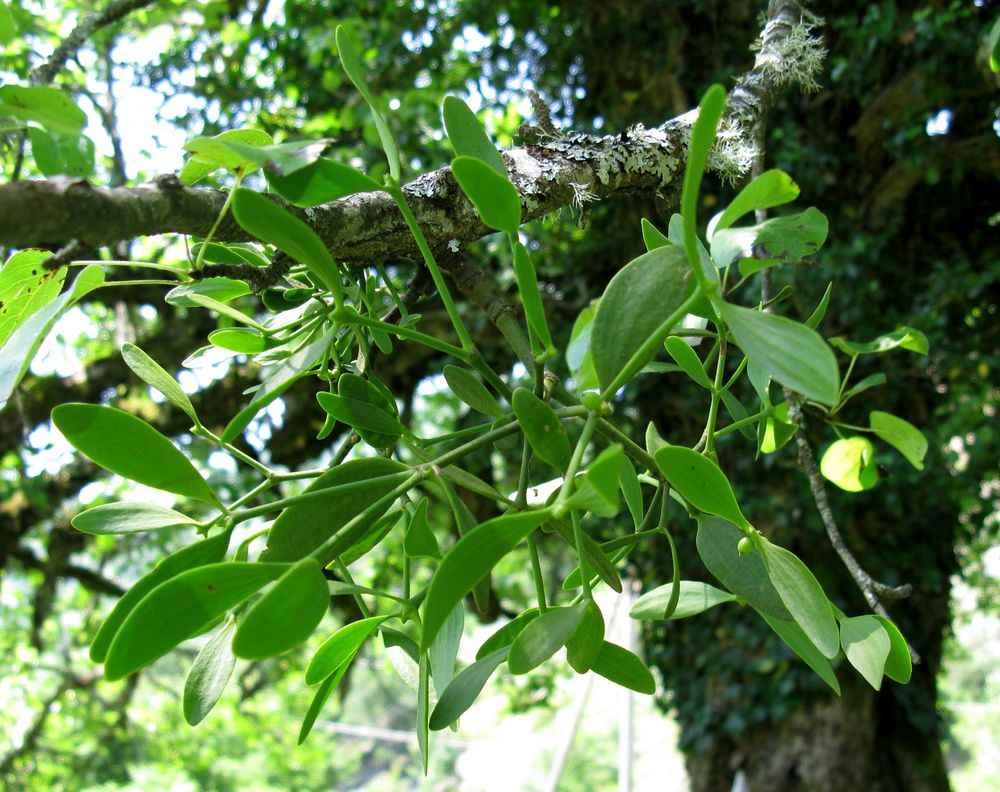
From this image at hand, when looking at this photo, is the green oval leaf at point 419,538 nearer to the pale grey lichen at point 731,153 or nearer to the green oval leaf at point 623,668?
the green oval leaf at point 623,668

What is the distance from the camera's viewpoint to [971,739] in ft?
21.9

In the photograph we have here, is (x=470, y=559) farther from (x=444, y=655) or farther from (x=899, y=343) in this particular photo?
(x=899, y=343)

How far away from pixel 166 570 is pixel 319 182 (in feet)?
0.41

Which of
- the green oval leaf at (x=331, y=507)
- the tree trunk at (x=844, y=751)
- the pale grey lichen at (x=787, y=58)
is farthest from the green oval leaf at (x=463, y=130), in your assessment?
the tree trunk at (x=844, y=751)

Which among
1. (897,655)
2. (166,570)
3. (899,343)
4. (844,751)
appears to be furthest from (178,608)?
(844,751)

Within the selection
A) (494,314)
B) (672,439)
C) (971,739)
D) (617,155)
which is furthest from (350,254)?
(971,739)

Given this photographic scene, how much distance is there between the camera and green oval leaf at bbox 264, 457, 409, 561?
25 centimetres

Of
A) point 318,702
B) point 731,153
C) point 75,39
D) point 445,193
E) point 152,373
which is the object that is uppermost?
point 75,39

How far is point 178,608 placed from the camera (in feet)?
0.72

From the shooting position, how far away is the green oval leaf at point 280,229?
215 millimetres

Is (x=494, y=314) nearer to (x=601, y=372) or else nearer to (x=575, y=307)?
(x=601, y=372)

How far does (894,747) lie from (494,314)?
1391 millimetres

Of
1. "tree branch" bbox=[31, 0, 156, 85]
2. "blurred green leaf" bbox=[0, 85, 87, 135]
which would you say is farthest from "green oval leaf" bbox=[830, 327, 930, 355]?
"tree branch" bbox=[31, 0, 156, 85]

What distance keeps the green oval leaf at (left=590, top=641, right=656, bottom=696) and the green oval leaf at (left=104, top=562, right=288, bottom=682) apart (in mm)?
117
